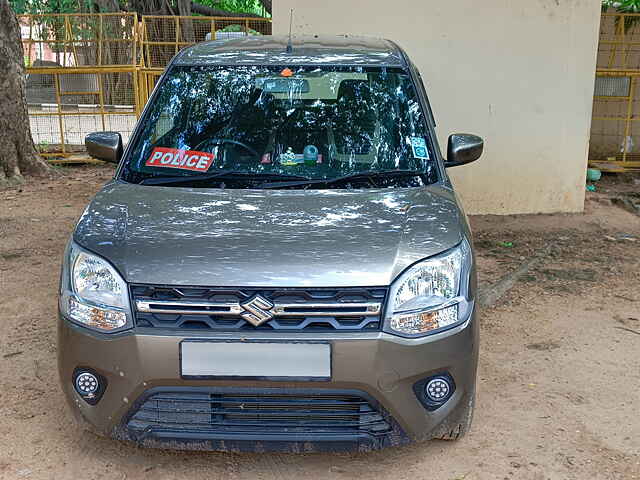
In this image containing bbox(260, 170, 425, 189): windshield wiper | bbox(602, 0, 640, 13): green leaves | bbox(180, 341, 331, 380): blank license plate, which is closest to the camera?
bbox(180, 341, 331, 380): blank license plate

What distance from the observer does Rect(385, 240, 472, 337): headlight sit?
2.58 meters

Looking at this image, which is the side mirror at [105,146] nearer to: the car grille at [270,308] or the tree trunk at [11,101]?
the car grille at [270,308]

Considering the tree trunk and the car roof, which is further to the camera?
the tree trunk

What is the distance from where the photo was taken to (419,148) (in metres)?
3.55

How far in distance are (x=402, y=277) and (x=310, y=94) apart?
154cm

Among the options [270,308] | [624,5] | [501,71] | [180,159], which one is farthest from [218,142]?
[624,5]

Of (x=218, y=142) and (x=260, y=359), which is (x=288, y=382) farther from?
(x=218, y=142)

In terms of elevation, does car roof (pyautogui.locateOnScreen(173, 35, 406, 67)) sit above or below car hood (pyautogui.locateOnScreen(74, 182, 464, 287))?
above

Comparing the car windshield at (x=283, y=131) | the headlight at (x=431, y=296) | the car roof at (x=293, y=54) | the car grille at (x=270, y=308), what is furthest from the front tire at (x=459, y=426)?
the car roof at (x=293, y=54)

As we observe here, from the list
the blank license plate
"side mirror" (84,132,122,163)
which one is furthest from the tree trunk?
the blank license plate

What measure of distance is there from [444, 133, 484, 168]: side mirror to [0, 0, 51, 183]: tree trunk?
22.7ft

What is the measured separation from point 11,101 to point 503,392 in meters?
7.82

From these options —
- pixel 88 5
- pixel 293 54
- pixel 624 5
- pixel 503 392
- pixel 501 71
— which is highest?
pixel 88 5

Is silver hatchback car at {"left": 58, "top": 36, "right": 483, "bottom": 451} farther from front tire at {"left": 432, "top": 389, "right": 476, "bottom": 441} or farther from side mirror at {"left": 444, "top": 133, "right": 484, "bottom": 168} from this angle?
side mirror at {"left": 444, "top": 133, "right": 484, "bottom": 168}
